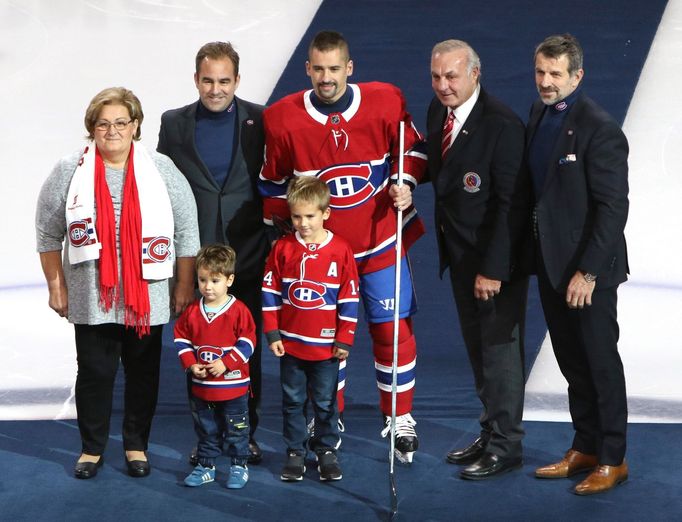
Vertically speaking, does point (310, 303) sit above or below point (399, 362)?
above

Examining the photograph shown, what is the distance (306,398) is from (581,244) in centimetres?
115

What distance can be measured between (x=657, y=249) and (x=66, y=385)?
299cm

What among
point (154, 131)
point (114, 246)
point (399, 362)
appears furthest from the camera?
point (154, 131)

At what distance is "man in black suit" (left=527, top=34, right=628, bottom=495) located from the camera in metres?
4.56

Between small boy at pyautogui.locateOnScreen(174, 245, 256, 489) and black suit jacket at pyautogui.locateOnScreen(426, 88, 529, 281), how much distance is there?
818 millimetres

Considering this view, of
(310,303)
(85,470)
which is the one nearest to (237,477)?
(85,470)

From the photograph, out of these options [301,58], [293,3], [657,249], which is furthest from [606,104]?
[293,3]

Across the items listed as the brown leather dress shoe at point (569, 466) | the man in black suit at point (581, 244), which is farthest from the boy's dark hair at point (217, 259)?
the brown leather dress shoe at point (569, 466)

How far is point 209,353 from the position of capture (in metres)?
4.86

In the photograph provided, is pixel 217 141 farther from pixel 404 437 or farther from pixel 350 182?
pixel 404 437

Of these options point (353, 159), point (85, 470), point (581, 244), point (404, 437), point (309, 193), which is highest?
point (353, 159)

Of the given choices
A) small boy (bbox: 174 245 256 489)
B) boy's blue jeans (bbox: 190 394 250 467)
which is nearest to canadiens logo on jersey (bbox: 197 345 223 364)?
small boy (bbox: 174 245 256 489)

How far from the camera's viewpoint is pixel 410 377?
521cm

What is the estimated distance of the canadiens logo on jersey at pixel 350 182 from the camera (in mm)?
4973
